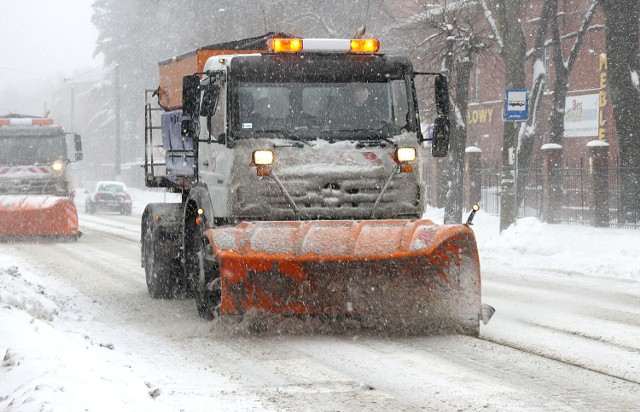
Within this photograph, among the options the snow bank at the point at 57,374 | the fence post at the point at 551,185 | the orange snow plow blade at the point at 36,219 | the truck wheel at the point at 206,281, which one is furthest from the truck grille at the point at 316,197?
the fence post at the point at 551,185

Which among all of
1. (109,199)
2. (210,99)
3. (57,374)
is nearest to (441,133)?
(210,99)

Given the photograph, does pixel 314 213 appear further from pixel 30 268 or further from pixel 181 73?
pixel 30 268

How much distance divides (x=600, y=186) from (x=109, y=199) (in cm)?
2422

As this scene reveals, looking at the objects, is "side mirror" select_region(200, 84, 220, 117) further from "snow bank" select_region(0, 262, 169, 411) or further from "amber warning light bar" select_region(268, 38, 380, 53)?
"snow bank" select_region(0, 262, 169, 411)

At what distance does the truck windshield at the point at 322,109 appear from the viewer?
31.8 ft

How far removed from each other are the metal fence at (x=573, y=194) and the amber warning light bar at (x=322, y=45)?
595 inches

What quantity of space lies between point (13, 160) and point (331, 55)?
60.7 ft

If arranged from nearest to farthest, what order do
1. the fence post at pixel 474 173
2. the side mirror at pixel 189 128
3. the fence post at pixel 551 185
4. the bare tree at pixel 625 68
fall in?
1. the side mirror at pixel 189 128
2. the bare tree at pixel 625 68
3. the fence post at pixel 551 185
4. the fence post at pixel 474 173

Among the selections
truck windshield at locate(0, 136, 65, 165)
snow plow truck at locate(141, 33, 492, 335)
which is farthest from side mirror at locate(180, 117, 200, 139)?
truck windshield at locate(0, 136, 65, 165)

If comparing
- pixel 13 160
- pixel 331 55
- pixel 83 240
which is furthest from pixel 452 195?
A: pixel 331 55

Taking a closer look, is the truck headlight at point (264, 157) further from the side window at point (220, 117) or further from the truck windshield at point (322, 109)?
the side window at point (220, 117)

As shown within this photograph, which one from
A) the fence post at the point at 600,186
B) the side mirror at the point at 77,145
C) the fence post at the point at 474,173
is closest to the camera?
the fence post at the point at 600,186

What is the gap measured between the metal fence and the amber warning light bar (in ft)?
49.6

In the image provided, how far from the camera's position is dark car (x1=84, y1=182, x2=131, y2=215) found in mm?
42906
